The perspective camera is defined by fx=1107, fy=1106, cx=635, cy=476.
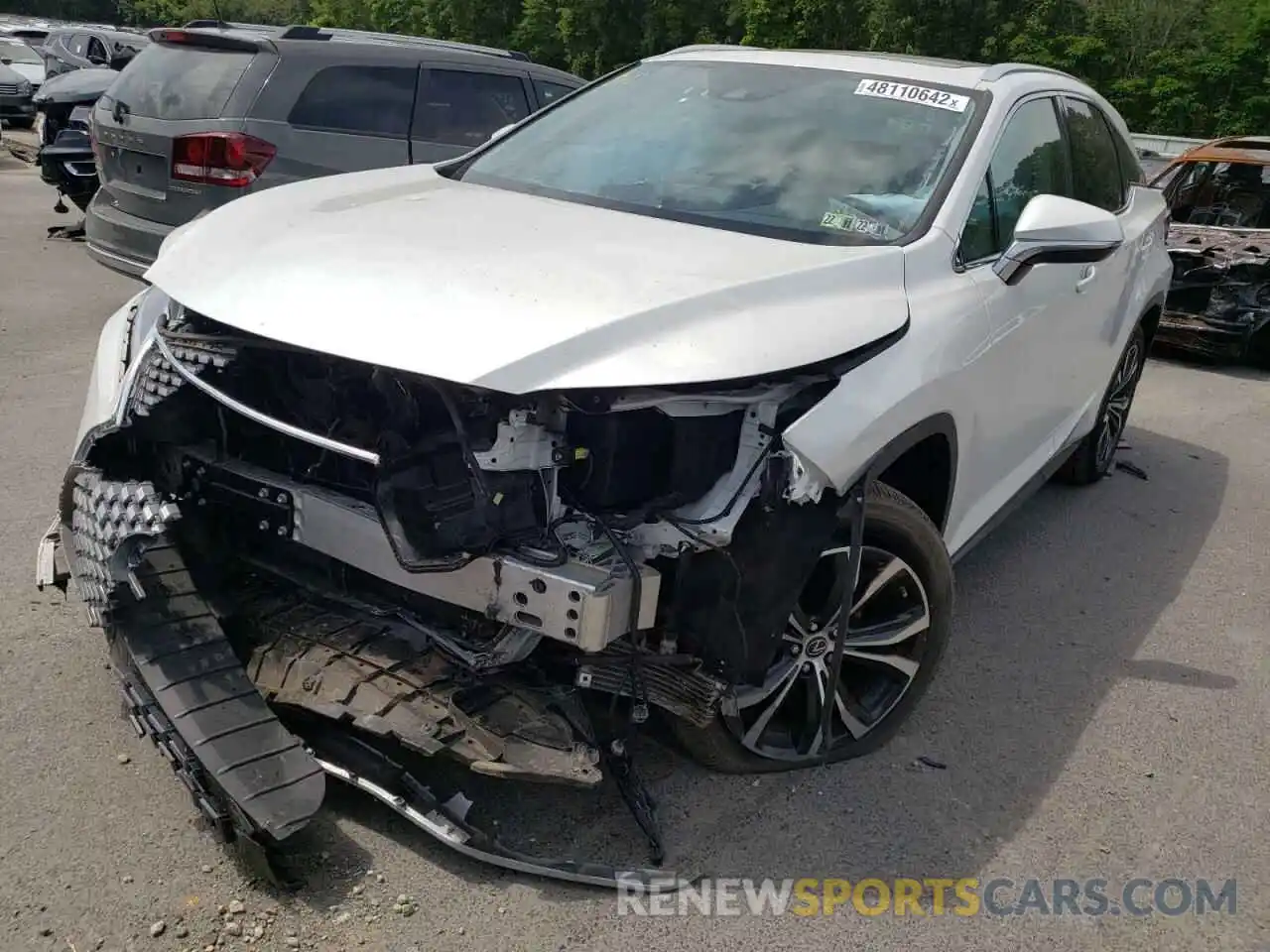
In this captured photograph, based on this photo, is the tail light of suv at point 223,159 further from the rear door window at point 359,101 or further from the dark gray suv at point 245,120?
the rear door window at point 359,101

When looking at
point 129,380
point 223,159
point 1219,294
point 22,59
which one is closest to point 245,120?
point 223,159

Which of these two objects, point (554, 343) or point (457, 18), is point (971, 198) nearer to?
point (554, 343)

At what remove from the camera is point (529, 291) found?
2607 millimetres

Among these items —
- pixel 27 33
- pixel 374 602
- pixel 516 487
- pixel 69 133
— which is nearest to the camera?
pixel 516 487

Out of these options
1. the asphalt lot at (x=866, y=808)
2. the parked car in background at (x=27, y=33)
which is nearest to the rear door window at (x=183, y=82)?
the asphalt lot at (x=866, y=808)

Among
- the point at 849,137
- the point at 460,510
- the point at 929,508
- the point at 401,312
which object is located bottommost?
the point at 929,508

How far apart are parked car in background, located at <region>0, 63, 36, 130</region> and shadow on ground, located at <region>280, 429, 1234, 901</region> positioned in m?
20.1

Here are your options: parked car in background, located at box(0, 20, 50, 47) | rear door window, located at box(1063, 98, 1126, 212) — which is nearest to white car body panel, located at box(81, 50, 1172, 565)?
rear door window, located at box(1063, 98, 1126, 212)

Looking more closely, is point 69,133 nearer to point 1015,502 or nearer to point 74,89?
point 74,89

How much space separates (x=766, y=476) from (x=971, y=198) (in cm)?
135

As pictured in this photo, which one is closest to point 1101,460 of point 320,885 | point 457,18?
point 320,885

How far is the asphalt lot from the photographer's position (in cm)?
248

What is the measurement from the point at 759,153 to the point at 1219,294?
6542 millimetres

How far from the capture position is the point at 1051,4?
33594 mm
